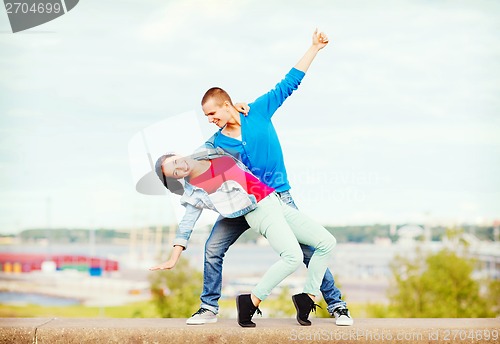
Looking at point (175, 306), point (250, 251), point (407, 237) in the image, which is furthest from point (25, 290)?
point (175, 306)

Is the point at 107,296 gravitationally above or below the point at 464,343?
below

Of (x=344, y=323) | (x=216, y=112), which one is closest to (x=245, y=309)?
(x=344, y=323)

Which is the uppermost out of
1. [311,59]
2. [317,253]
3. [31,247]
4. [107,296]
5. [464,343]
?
[311,59]

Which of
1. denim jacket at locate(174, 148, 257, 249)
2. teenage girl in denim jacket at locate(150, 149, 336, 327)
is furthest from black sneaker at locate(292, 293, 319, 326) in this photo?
denim jacket at locate(174, 148, 257, 249)

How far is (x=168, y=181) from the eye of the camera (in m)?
4.21

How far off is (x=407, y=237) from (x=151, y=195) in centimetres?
4681

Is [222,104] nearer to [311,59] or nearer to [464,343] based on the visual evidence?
[311,59]

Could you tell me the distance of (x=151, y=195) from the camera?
4270 mm

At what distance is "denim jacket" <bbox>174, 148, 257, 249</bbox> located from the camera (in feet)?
13.3

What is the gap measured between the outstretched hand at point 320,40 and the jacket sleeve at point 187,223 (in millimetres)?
1276

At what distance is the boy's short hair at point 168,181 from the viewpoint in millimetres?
4176

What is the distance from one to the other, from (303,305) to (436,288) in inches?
794

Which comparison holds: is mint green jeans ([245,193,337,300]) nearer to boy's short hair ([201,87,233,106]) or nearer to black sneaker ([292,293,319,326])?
black sneaker ([292,293,319,326])

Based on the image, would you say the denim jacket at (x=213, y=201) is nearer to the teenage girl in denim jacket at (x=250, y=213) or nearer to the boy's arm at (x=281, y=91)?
the teenage girl in denim jacket at (x=250, y=213)
